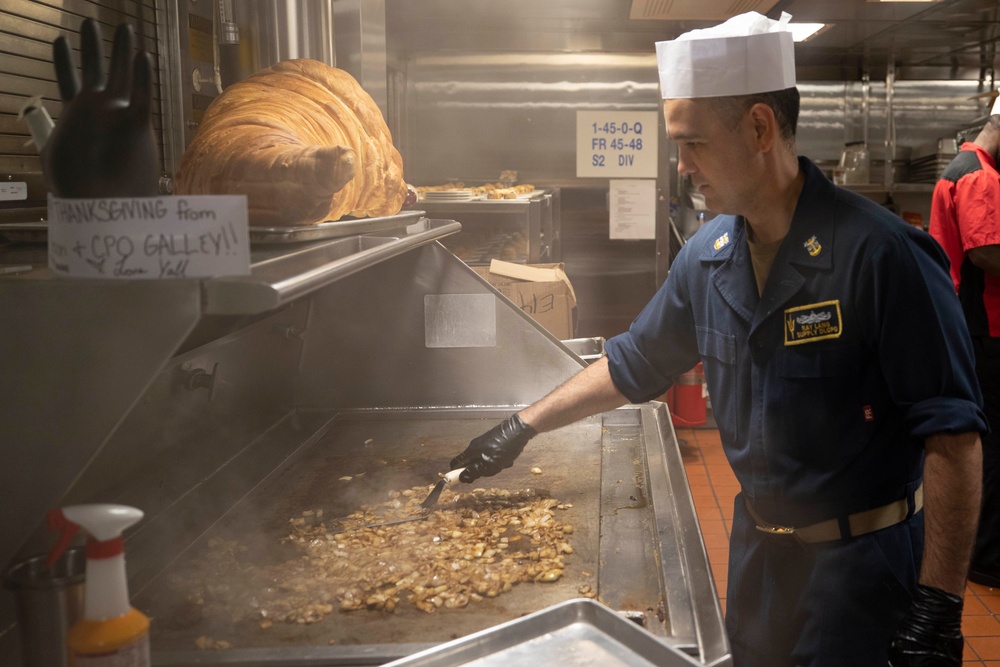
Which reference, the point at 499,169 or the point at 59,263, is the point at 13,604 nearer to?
the point at 59,263

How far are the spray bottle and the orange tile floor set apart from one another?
5.03 feet

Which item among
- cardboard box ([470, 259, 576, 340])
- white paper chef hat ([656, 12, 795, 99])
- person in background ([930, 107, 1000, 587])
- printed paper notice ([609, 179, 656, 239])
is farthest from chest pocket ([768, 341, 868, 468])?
printed paper notice ([609, 179, 656, 239])

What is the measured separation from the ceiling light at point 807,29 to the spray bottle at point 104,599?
4.99 metres

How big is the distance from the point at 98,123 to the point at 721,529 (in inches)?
141

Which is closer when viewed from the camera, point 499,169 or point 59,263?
point 59,263

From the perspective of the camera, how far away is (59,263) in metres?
1.00

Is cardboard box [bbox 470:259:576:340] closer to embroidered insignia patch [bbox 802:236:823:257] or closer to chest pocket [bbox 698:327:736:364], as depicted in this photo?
chest pocket [bbox 698:327:736:364]

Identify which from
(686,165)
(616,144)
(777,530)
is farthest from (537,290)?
(616,144)

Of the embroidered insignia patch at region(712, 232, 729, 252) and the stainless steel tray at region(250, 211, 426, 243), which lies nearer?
the stainless steel tray at region(250, 211, 426, 243)

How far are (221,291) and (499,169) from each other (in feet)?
15.0

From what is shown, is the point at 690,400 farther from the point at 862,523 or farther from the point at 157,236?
the point at 157,236

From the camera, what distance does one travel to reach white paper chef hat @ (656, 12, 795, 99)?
1708 millimetres

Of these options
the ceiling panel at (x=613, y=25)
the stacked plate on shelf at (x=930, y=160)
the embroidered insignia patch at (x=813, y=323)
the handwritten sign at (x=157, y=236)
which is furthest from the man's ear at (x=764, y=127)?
the stacked plate on shelf at (x=930, y=160)

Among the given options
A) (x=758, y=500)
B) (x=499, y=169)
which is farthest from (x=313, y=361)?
(x=499, y=169)
